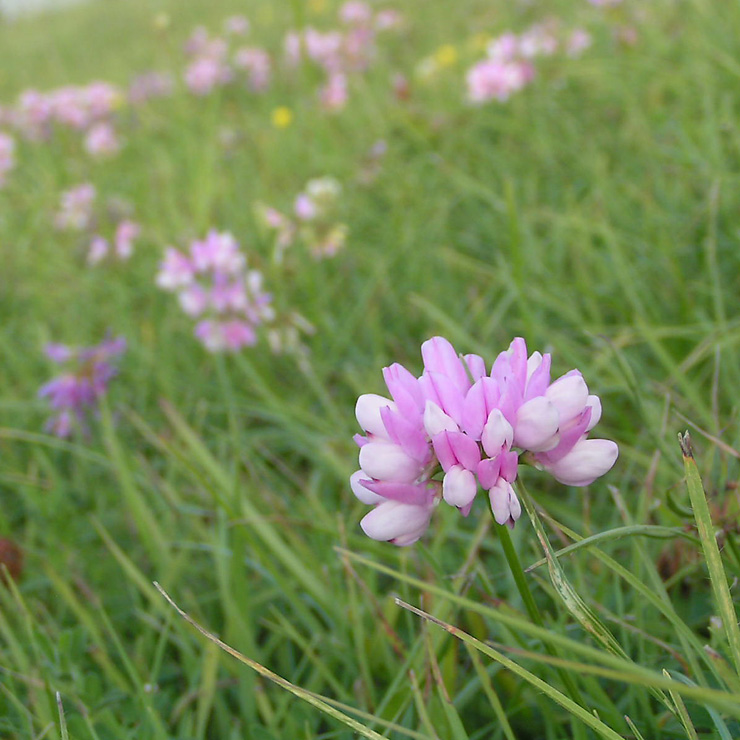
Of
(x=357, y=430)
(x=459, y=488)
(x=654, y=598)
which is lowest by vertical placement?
(x=357, y=430)

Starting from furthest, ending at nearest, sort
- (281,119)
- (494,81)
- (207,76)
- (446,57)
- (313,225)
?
(207,76) < (446,57) < (281,119) < (494,81) < (313,225)

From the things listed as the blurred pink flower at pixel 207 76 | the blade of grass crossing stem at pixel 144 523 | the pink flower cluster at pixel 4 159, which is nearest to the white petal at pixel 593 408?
the blade of grass crossing stem at pixel 144 523

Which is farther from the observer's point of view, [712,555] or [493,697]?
[493,697]

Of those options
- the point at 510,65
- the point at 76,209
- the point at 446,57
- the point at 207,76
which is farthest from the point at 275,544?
the point at 207,76

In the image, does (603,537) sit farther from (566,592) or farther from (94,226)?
(94,226)

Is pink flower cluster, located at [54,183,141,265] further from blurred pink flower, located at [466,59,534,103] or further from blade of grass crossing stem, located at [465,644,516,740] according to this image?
blade of grass crossing stem, located at [465,644,516,740]

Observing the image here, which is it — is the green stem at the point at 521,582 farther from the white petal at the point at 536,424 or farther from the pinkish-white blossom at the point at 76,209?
the pinkish-white blossom at the point at 76,209

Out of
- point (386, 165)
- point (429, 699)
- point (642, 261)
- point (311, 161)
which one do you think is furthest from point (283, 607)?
point (311, 161)
